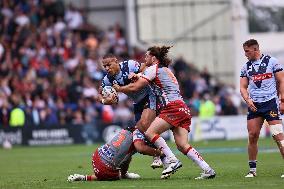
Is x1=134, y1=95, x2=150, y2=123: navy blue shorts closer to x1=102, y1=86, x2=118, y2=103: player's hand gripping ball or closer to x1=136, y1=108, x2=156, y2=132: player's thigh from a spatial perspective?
x1=136, y1=108, x2=156, y2=132: player's thigh

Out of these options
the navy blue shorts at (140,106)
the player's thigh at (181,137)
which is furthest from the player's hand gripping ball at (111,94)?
the navy blue shorts at (140,106)

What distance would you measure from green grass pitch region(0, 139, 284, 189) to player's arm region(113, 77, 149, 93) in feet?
5.14

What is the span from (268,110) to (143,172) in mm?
3676

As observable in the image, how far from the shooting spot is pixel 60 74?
38.6 m

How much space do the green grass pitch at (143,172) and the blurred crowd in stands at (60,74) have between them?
793 centimetres

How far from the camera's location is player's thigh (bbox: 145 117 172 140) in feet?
52.1

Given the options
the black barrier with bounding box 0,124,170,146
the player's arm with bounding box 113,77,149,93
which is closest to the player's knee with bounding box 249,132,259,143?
the player's arm with bounding box 113,77,149,93

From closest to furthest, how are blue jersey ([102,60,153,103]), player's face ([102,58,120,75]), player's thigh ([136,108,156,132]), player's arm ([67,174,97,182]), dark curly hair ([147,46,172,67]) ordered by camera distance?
dark curly hair ([147,46,172,67]), player's arm ([67,174,97,182]), player's face ([102,58,120,75]), player's thigh ([136,108,156,132]), blue jersey ([102,60,153,103])

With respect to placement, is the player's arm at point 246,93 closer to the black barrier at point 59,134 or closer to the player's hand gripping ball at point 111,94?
the player's hand gripping ball at point 111,94

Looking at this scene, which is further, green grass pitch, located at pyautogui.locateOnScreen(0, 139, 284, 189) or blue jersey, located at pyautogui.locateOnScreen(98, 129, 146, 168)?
blue jersey, located at pyautogui.locateOnScreen(98, 129, 146, 168)

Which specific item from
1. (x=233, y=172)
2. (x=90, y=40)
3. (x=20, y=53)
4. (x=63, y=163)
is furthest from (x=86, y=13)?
(x=233, y=172)

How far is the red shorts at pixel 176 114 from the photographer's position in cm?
1583

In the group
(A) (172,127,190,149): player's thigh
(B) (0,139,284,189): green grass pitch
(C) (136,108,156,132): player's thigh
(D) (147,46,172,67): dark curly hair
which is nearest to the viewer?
(B) (0,139,284,189): green grass pitch

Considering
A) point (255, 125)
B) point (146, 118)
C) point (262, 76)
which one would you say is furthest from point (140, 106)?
point (262, 76)
